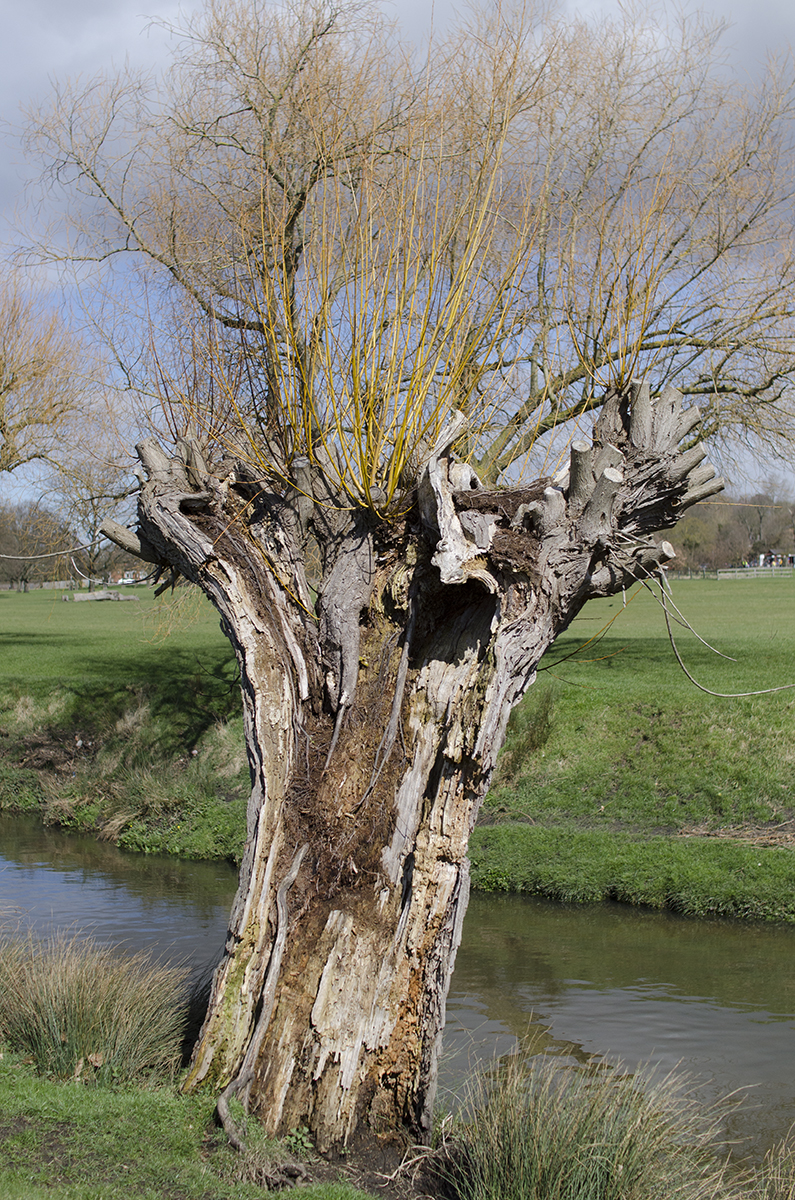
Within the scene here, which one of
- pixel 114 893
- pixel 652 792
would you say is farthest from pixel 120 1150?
pixel 652 792

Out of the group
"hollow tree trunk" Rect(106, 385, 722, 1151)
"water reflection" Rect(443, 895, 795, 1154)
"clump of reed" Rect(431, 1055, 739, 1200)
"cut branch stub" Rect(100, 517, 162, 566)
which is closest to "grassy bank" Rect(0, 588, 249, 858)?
"water reflection" Rect(443, 895, 795, 1154)

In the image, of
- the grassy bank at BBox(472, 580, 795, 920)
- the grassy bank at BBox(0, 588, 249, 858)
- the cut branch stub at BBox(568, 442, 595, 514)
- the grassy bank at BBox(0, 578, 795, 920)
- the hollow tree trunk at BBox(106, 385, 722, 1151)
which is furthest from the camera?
the grassy bank at BBox(0, 588, 249, 858)

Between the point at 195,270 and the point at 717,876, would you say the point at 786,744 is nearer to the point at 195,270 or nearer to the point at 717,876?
A: the point at 717,876

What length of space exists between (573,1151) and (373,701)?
2740mm

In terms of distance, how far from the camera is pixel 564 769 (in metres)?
15.5

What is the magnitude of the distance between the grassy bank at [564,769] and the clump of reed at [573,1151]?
565 cm

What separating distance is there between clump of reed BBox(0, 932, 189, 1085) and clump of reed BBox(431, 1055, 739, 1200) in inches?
76.5

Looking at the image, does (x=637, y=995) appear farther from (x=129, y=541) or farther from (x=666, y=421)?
(x=129, y=541)

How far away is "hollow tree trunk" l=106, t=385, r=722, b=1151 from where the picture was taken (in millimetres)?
5324

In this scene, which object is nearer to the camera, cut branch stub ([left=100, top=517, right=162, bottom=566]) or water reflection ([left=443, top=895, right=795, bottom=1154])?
cut branch stub ([left=100, top=517, right=162, bottom=566])

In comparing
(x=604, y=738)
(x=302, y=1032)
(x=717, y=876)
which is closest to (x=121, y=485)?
(x=604, y=738)

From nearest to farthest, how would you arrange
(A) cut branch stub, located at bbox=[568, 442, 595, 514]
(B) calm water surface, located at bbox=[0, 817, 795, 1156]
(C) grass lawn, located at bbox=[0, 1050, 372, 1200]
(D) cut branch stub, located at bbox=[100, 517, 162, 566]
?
(C) grass lawn, located at bbox=[0, 1050, 372, 1200]
(A) cut branch stub, located at bbox=[568, 442, 595, 514]
(D) cut branch stub, located at bbox=[100, 517, 162, 566]
(B) calm water surface, located at bbox=[0, 817, 795, 1156]

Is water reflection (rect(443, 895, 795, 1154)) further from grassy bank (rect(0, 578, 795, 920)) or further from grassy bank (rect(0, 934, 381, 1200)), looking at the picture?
grassy bank (rect(0, 934, 381, 1200))

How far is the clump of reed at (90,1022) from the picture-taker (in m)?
5.70
